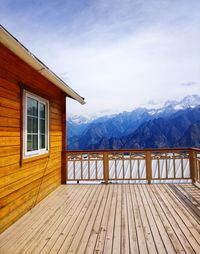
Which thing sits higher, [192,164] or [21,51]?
[21,51]

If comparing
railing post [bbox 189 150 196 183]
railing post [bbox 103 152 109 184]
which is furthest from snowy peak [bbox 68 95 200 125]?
railing post [bbox 103 152 109 184]

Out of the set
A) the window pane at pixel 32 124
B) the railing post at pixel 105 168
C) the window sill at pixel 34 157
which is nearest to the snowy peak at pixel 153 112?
the railing post at pixel 105 168

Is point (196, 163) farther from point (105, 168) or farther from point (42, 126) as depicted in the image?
point (42, 126)

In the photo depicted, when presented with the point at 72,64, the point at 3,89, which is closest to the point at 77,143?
the point at 72,64

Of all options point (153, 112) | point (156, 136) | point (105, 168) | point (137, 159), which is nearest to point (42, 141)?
point (105, 168)

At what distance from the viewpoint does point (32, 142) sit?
3.86 meters

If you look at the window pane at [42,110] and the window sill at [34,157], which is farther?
the window pane at [42,110]

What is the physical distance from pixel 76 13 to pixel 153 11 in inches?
77.7

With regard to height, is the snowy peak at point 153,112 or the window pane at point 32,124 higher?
the snowy peak at point 153,112

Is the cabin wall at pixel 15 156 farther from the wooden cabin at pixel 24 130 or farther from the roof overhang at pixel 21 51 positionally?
the roof overhang at pixel 21 51

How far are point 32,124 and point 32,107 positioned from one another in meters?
0.32

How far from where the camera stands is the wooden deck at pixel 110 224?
2287mm

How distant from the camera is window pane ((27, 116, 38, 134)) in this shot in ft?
12.2

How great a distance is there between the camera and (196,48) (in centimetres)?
676
